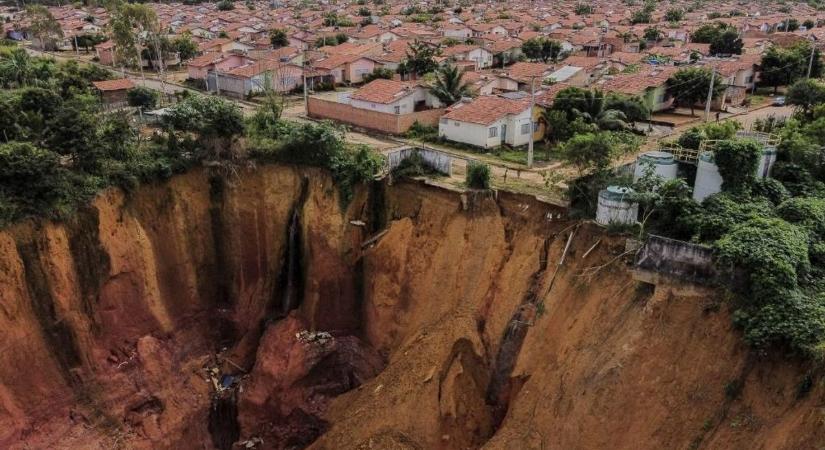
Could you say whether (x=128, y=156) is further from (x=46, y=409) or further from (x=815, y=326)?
(x=815, y=326)

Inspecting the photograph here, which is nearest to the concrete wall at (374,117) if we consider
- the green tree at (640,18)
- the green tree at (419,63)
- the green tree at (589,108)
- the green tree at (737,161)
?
the green tree at (589,108)

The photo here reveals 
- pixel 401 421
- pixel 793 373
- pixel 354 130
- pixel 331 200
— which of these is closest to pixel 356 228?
pixel 331 200

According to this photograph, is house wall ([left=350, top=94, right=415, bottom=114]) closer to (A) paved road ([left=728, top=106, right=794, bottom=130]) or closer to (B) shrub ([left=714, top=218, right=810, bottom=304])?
(A) paved road ([left=728, top=106, right=794, bottom=130])

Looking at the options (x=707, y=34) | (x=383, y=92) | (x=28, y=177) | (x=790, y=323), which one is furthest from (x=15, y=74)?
(x=707, y=34)

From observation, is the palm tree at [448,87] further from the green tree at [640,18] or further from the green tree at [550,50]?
the green tree at [640,18]

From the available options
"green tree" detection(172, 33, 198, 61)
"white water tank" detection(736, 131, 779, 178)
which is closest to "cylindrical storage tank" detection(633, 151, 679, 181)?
"white water tank" detection(736, 131, 779, 178)
